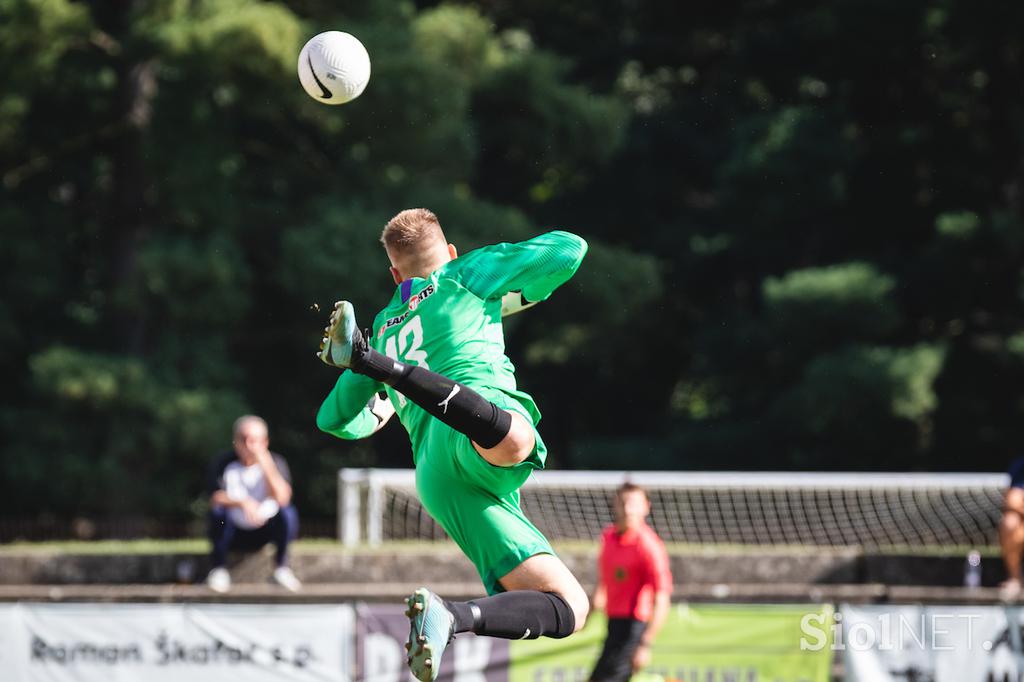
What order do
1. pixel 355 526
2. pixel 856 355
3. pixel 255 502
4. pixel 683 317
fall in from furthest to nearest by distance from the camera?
1. pixel 683 317
2. pixel 856 355
3. pixel 355 526
4. pixel 255 502

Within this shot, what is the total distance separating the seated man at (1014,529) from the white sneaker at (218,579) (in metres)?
5.98

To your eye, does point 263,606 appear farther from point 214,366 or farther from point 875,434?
point 875,434

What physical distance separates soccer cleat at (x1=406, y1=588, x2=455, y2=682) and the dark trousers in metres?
6.72

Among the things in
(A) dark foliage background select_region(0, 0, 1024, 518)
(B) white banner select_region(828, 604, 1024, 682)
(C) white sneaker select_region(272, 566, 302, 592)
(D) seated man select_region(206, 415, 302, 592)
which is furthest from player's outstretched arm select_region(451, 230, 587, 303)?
(A) dark foliage background select_region(0, 0, 1024, 518)

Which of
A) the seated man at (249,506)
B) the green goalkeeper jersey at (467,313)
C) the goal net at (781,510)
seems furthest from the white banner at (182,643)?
the green goalkeeper jersey at (467,313)

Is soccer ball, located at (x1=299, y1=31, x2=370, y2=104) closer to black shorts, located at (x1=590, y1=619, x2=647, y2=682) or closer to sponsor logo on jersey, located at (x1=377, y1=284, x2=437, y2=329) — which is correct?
sponsor logo on jersey, located at (x1=377, y1=284, x2=437, y2=329)

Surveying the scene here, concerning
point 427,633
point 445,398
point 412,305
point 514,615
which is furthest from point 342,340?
point 514,615

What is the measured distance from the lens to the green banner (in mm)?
10312

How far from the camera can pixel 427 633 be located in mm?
5043

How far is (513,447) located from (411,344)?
0.65 meters

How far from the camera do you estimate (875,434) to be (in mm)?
23297

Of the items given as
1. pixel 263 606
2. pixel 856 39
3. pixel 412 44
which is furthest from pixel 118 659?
pixel 856 39

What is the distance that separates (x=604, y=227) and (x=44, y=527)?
11954 mm

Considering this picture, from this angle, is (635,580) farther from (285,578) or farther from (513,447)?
(513,447)
